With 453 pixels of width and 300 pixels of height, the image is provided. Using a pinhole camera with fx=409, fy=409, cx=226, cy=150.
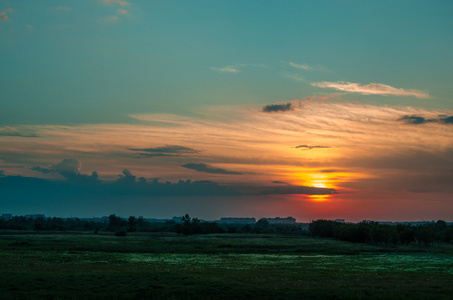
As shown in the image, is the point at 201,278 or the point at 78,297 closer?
the point at 78,297

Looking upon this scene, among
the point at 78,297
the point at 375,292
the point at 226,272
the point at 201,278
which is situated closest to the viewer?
the point at 78,297

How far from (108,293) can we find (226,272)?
725 inches

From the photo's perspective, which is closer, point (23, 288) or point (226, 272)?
point (23, 288)

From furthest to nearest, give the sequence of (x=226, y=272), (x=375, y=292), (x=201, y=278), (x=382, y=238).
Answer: (x=382, y=238) → (x=226, y=272) → (x=201, y=278) → (x=375, y=292)

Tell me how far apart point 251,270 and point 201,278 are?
41.8 ft

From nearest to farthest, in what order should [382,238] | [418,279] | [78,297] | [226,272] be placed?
1. [78,297]
2. [418,279]
3. [226,272]
4. [382,238]

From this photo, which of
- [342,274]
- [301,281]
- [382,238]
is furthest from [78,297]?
[382,238]

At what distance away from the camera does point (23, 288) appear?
39.0m

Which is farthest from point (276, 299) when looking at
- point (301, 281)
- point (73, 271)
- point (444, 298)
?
point (73, 271)

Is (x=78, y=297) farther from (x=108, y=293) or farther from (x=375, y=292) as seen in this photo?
(x=375, y=292)

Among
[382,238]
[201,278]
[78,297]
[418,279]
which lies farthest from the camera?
[382,238]

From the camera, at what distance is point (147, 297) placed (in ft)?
122

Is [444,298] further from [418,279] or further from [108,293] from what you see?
[108,293]

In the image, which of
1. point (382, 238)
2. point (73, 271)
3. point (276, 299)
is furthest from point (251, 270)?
→ point (382, 238)
